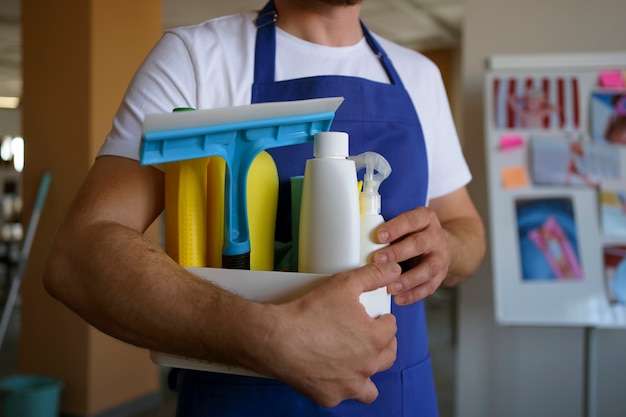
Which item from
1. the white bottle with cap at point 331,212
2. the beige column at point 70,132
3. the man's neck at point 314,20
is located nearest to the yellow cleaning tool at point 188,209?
the white bottle with cap at point 331,212

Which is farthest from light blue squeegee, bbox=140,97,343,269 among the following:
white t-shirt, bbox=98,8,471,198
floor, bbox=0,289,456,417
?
floor, bbox=0,289,456,417

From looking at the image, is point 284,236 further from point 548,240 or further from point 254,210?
point 548,240

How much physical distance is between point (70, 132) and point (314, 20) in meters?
2.38

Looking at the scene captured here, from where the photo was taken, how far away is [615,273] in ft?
6.91

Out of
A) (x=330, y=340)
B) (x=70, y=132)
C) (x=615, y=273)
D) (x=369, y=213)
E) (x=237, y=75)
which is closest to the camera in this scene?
(x=330, y=340)

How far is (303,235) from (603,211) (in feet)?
6.09

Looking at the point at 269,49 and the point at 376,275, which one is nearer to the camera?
the point at 376,275

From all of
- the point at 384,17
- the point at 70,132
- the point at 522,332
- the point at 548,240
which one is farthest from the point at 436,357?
the point at 384,17

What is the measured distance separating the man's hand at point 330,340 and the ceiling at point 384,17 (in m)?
4.68

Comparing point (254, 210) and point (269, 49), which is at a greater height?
point (269, 49)

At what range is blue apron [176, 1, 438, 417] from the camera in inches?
32.2

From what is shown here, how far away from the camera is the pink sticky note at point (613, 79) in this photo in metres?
2.20

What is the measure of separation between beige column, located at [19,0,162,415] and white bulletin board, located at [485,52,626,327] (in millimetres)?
1952

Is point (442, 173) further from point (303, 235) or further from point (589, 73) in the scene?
point (589, 73)
